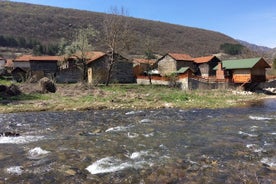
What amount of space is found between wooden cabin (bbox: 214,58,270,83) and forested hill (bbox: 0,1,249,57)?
64667 millimetres

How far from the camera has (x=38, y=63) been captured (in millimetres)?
60469

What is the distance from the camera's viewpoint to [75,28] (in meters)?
137

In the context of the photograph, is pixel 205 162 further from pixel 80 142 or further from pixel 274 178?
pixel 80 142

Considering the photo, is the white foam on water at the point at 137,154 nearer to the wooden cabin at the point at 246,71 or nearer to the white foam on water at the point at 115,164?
the white foam on water at the point at 115,164

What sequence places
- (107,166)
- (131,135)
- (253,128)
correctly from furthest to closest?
(253,128)
(131,135)
(107,166)

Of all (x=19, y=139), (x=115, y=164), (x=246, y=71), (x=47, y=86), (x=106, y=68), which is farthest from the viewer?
(x=106, y=68)

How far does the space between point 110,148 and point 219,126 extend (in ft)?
25.1

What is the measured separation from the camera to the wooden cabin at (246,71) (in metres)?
48.9

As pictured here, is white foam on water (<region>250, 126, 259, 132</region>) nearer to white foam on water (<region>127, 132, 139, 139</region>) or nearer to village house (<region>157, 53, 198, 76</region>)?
white foam on water (<region>127, 132, 139, 139</region>)

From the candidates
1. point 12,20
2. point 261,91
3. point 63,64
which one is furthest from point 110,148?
point 12,20

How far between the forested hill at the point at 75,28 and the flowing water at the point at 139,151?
3850 inches

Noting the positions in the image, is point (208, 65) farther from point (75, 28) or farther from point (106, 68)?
point (75, 28)

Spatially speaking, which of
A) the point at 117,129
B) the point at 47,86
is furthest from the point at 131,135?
the point at 47,86

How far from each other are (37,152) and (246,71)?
139 ft
